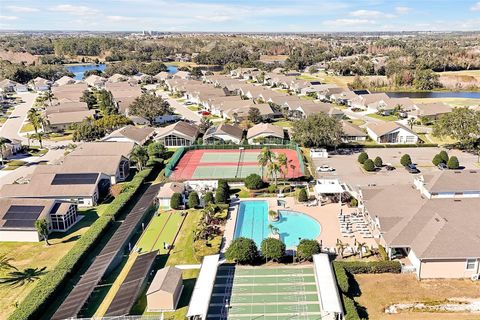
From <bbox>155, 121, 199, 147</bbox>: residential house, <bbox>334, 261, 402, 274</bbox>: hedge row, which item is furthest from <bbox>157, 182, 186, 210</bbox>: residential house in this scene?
<bbox>155, 121, 199, 147</bbox>: residential house

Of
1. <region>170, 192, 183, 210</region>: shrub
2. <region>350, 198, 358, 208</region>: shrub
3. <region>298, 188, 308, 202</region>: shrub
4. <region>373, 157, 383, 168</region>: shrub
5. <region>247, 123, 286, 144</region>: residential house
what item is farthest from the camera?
<region>247, 123, 286, 144</region>: residential house

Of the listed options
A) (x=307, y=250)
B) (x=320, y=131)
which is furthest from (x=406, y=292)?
(x=320, y=131)

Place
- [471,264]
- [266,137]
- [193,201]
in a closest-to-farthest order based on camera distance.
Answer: [471,264]
[193,201]
[266,137]

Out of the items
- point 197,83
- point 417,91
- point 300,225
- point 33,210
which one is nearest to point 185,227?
point 300,225

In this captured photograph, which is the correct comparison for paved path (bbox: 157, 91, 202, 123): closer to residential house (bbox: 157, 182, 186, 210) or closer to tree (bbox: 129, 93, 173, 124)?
tree (bbox: 129, 93, 173, 124)

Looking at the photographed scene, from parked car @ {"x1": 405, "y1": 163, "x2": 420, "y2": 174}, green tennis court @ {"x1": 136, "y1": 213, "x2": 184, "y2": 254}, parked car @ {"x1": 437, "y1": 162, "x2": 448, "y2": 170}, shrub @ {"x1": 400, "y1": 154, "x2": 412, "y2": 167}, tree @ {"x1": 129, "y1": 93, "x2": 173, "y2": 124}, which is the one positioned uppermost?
tree @ {"x1": 129, "y1": 93, "x2": 173, "y2": 124}

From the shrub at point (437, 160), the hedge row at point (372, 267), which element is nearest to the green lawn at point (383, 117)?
the shrub at point (437, 160)

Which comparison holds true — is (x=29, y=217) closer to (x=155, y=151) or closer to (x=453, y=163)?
(x=155, y=151)

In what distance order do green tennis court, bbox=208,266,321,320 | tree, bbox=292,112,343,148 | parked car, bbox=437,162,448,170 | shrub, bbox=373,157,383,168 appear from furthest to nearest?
tree, bbox=292,112,343,148, shrub, bbox=373,157,383,168, parked car, bbox=437,162,448,170, green tennis court, bbox=208,266,321,320
